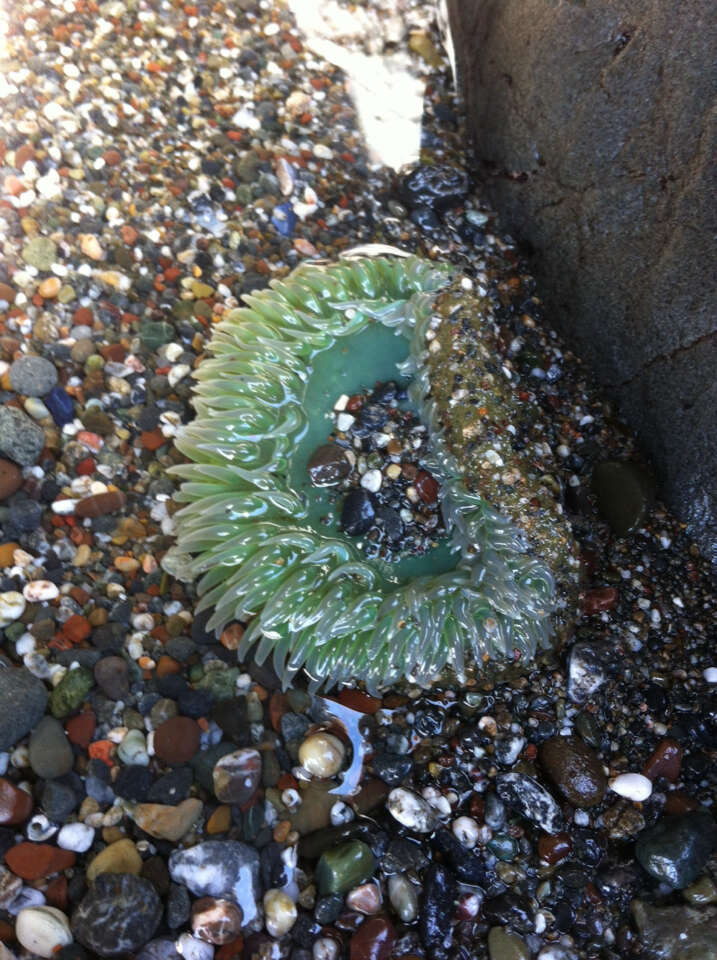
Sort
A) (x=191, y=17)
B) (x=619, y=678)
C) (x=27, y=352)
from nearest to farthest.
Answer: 1. (x=619, y=678)
2. (x=27, y=352)
3. (x=191, y=17)

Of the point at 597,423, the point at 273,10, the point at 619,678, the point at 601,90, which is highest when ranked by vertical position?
the point at 601,90

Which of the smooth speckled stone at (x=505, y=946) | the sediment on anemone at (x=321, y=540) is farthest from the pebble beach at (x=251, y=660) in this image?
the sediment on anemone at (x=321, y=540)

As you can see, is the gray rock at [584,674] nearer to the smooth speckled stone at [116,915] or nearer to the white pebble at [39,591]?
the smooth speckled stone at [116,915]

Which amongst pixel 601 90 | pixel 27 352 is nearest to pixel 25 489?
pixel 27 352

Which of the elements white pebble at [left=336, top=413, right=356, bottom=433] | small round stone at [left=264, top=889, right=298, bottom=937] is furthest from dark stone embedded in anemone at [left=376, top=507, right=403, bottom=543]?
small round stone at [left=264, top=889, right=298, bottom=937]

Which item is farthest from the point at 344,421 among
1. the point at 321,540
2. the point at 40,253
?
the point at 40,253

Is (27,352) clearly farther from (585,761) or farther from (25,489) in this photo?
(585,761)
